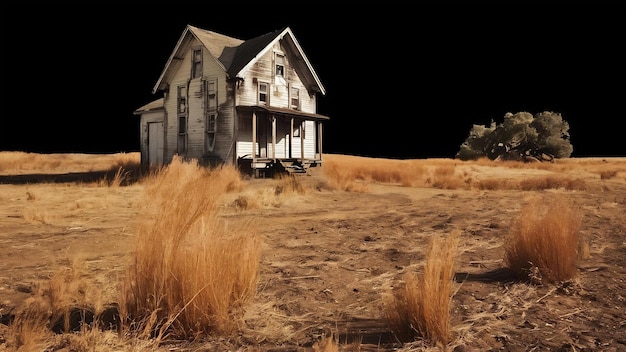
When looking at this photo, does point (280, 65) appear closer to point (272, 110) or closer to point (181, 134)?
point (272, 110)

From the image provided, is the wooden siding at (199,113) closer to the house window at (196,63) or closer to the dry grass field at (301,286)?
the house window at (196,63)

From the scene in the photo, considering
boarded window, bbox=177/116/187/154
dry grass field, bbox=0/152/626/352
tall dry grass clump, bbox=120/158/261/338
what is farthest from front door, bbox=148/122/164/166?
tall dry grass clump, bbox=120/158/261/338

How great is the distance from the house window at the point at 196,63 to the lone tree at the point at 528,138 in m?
33.4

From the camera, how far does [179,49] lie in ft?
74.6

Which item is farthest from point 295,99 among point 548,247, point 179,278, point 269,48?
point 179,278

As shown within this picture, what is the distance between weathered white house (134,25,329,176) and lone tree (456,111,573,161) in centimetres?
2736

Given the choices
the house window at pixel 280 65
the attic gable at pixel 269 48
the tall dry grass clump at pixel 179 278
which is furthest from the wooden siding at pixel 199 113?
the tall dry grass clump at pixel 179 278

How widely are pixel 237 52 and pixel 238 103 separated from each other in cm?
407

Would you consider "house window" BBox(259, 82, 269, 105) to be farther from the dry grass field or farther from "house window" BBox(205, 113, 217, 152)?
the dry grass field

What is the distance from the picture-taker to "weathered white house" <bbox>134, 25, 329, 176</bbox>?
20.4 meters

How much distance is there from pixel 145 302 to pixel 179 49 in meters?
22.1

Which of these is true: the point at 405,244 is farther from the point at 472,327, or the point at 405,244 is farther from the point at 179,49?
the point at 179,49

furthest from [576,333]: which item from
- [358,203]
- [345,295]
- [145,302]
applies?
[358,203]

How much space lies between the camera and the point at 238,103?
20.4 meters
